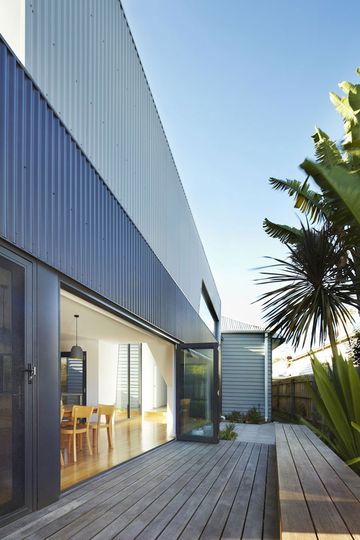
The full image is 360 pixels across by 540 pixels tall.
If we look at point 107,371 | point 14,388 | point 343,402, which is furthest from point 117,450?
point 107,371

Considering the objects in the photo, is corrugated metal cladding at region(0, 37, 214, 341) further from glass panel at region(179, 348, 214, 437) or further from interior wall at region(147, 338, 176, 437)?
glass panel at region(179, 348, 214, 437)

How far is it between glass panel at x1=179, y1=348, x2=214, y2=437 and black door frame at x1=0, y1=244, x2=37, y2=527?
18.4 feet

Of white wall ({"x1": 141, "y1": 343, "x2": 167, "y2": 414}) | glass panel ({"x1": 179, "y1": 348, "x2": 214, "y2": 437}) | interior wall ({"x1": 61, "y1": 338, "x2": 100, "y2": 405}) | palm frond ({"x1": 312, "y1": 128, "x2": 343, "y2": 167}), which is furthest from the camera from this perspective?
white wall ({"x1": 141, "y1": 343, "x2": 167, "y2": 414})

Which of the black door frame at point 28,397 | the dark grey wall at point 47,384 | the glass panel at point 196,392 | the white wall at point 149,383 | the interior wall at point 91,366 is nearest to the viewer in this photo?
the black door frame at point 28,397

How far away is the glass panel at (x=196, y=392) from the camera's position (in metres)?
8.97

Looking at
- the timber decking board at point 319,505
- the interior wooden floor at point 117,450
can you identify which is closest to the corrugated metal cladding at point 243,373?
the interior wooden floor at point 117,450

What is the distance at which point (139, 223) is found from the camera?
7.36 metres

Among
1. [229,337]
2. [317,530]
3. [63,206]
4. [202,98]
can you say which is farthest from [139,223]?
[229,337]

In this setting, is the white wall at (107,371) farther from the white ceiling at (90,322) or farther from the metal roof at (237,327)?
the metal roof at (237,327)

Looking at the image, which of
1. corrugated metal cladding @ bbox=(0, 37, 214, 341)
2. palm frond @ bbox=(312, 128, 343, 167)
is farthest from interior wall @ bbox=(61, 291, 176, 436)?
palm frond @ bbox=(312, 128, 343, 167)

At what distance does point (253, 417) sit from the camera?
14.0 metres

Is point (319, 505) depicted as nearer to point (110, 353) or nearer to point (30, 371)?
point (30, 371)

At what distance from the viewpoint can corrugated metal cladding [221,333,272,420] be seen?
1555cm

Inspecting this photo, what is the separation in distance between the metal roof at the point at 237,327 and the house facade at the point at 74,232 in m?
6.18
